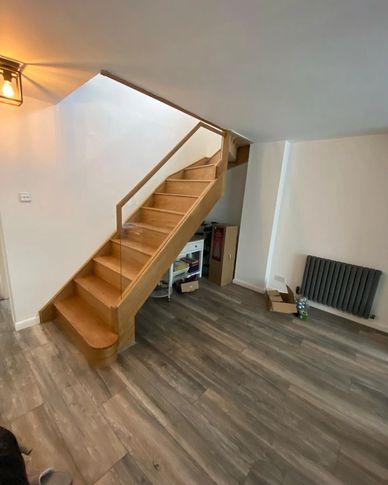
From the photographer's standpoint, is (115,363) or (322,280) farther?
(322,280)

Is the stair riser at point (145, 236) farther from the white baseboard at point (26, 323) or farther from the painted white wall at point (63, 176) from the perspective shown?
the white baseboard at point (26, 323)

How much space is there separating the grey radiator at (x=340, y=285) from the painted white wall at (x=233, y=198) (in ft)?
5.13

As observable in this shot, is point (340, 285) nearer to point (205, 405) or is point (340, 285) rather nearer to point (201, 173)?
point (205, 405)

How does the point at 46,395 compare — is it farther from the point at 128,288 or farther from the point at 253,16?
the point at 253,16

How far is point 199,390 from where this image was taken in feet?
5.85

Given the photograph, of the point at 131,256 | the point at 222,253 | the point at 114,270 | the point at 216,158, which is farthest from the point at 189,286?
the point at 216,158

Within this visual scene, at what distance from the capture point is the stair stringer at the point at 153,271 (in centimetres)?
212

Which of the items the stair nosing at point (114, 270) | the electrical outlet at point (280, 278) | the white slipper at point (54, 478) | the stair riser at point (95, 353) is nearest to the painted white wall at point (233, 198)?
the electrical outlet at point (280, 278)

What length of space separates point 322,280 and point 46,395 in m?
3.25

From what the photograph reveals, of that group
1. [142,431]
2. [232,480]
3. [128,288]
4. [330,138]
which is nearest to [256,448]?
[232,480]

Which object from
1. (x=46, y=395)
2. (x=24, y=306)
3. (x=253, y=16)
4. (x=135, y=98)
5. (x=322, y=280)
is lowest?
(x=46, y=395)

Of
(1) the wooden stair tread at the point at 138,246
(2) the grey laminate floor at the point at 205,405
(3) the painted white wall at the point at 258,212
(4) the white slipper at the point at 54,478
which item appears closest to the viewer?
(4) the white slipper at the point at 54,478

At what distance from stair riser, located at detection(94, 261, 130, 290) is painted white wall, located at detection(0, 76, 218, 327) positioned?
0.22 m

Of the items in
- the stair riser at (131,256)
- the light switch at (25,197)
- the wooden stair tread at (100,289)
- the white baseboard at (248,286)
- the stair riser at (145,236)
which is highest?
the light switch at (25,197)
